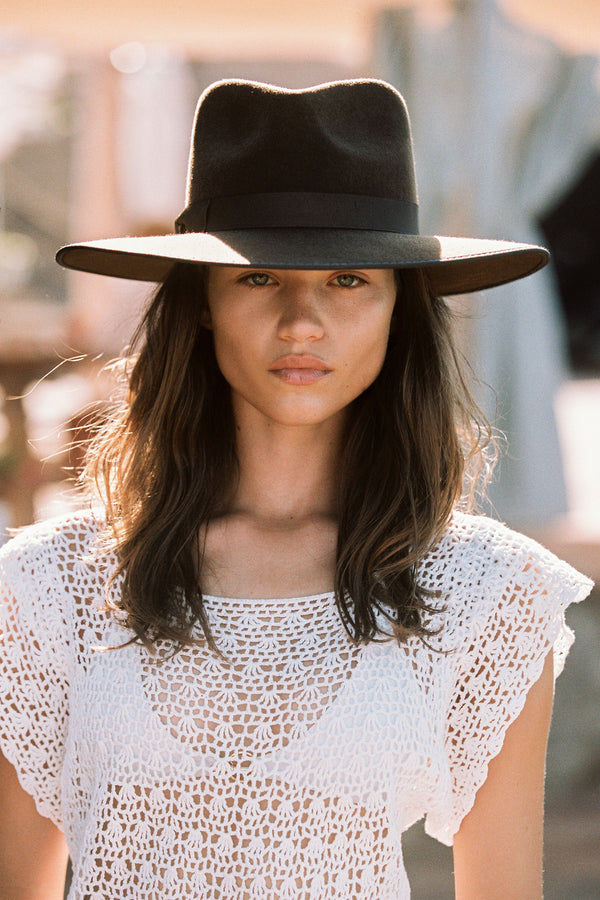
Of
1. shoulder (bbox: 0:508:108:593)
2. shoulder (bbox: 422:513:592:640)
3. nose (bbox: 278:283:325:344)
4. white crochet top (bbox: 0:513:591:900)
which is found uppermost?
nose (bbox: 278:283:325:344)

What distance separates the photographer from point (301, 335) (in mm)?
1419

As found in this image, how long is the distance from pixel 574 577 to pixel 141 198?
444 centimetres

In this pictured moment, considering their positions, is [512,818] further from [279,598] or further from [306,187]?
[306,187]

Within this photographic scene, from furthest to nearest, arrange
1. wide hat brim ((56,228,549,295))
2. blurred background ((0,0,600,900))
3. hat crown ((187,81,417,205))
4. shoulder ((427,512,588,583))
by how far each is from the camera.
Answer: blurred background ((0,0,600,900)) < shoulder ((427,512,588,583)) < hat crown ((187,81,417,205)) < wide hat brim ((56,228,549,295))

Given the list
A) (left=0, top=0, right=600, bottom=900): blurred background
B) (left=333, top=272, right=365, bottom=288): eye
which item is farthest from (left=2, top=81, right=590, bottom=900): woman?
(left=0, top=0, right=600, bottom=900): blurred background

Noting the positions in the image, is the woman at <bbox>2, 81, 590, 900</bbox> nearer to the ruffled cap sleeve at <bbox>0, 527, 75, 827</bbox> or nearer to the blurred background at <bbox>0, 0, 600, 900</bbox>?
the ruffled cap sleeve at <bbox>0, 527, 75, 827</bbox>

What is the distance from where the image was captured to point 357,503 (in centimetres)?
168

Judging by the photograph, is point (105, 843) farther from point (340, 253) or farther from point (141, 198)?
point (141, 198)

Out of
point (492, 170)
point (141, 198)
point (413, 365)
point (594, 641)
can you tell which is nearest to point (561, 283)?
point (141, 198)

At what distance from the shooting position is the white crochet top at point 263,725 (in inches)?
55.2

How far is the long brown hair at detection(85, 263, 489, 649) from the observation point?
5.15ft

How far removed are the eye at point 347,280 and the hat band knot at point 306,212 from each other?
0.23 ft

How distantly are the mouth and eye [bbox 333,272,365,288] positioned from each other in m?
0.12

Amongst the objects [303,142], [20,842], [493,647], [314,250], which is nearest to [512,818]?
[493,647]
